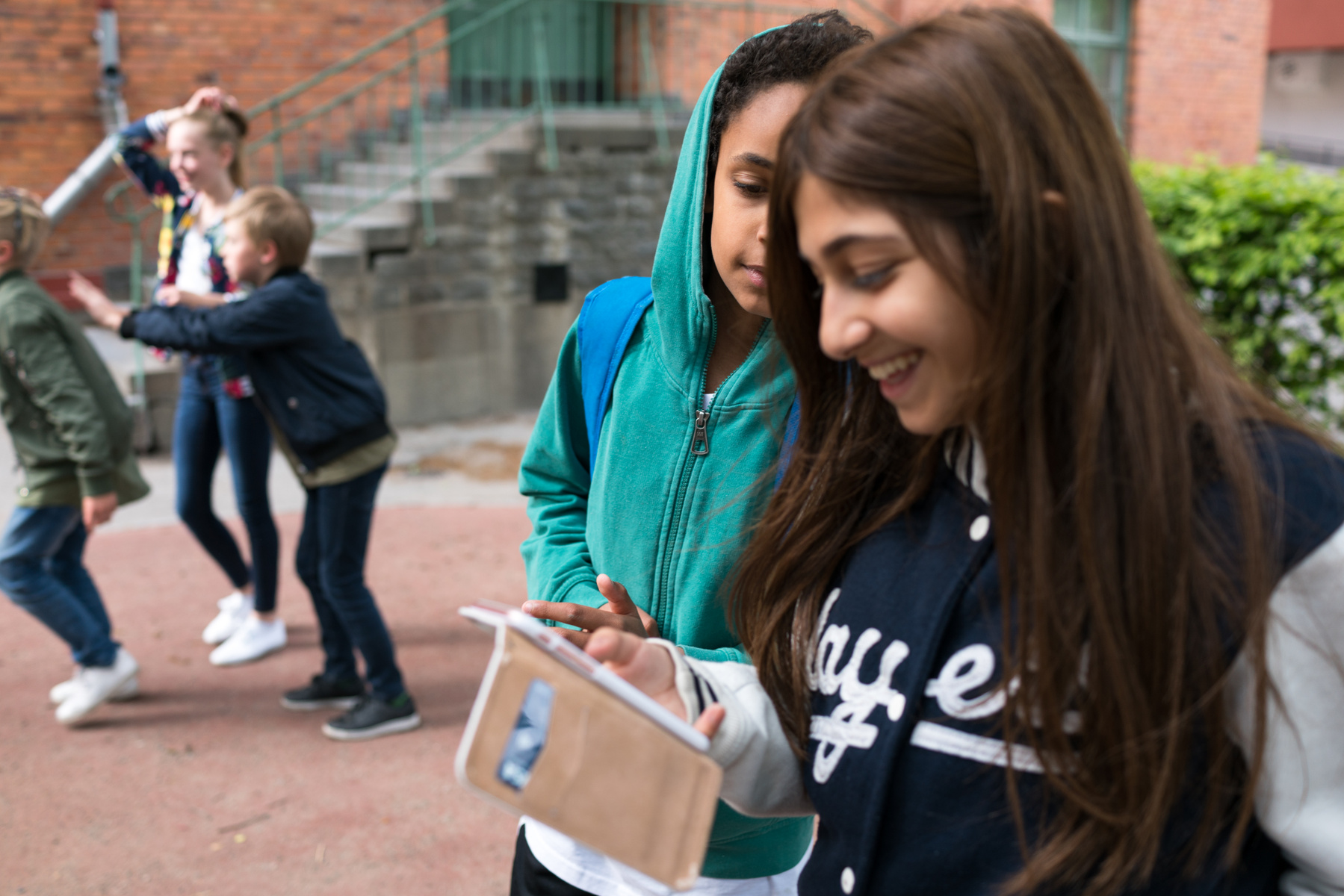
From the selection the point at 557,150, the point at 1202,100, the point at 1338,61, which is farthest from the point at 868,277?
the point at 1338,61

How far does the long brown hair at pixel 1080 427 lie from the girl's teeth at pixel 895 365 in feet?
0.27

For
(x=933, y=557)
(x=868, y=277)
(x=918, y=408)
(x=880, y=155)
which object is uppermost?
(x=880, y=155)

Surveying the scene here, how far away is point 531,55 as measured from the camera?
10820 millimetres

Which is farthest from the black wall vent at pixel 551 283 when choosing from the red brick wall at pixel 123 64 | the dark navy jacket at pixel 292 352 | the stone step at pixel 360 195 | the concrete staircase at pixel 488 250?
the dark navy jacket at pixel 292 352

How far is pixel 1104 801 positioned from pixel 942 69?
0.72 metres

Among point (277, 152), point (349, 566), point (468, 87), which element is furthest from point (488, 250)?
point (349, 566)

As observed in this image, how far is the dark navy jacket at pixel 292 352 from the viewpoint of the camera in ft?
13.0

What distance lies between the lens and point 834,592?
1398 mm

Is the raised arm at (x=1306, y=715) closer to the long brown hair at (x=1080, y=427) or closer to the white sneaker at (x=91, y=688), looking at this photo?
the long brown hair at (x=1080, y=427)

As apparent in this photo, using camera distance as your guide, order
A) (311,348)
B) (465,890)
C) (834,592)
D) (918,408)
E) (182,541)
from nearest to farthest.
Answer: (918,408)
(834,592)
(465,890)
(311,348)
(182,541)

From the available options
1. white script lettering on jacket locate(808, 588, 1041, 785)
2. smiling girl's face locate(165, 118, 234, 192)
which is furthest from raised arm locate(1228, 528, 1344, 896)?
smiling girl's face locate(165, 118, 234, 192)

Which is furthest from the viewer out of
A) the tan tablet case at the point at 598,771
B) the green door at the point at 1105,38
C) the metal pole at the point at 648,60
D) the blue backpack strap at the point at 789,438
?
the green door at the point at 1105,38

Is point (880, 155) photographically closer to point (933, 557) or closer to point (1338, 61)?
point (933, 557)

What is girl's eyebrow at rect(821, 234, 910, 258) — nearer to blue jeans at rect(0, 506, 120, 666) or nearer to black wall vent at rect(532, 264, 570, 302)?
blue jeans at rect(0, 506, 120, 666)
